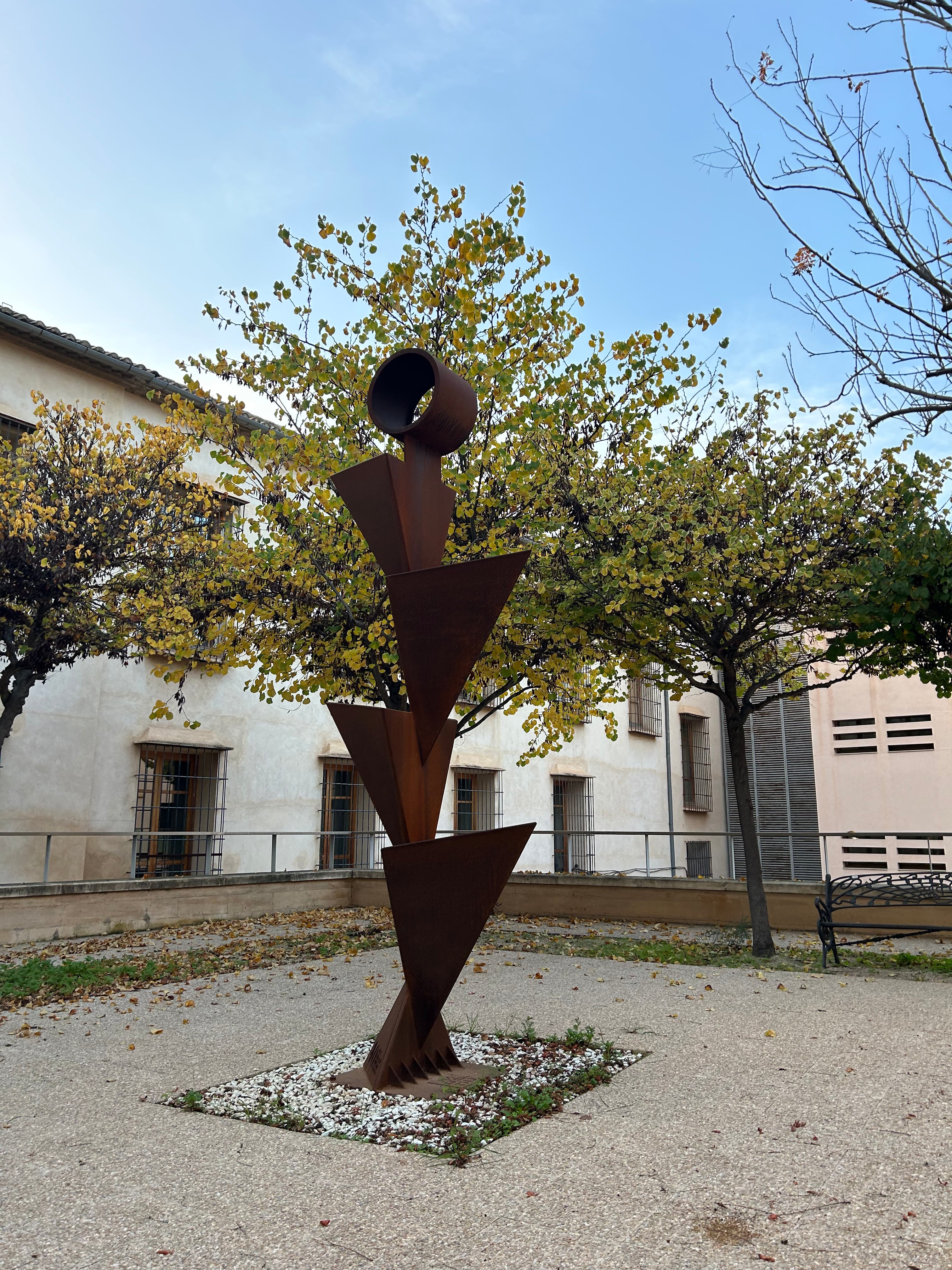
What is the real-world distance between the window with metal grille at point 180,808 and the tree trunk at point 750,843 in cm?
783

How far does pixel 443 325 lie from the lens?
9.20m

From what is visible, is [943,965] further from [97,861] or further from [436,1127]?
[97,861]

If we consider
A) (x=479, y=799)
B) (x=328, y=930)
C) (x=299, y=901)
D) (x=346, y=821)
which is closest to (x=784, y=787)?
(x=479, y=799)

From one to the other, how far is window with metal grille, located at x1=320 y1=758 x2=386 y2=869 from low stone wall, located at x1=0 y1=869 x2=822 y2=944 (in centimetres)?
257

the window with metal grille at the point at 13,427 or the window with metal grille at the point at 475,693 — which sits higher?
the window with metal grille at the point at 13,427

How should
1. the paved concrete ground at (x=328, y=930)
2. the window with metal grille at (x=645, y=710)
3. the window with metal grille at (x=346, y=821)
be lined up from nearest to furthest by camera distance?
the paved concrete ground at (x=328, y=930) → the window with metal grille at (x=346, y=821) → the window with metal grille at (x=645, y=710)

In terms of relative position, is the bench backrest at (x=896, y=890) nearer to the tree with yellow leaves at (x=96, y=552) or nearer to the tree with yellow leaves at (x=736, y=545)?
the tree with yellow leaves at (x=736, y=545)

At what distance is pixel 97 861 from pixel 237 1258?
11.3 m

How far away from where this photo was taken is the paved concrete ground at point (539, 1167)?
250 cm

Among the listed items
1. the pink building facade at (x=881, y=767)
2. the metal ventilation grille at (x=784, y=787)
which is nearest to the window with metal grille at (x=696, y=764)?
the metal ventilation grille at (x=784, y=787)

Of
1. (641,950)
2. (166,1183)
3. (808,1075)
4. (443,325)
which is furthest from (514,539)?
(166,1183)

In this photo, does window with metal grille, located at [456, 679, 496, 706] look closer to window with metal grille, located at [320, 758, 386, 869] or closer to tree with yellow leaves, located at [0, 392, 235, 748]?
window with metal grille, located at [320, 758, 386, 869]

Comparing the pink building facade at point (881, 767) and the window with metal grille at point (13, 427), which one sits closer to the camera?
the window with metal grille at point (13, 427)

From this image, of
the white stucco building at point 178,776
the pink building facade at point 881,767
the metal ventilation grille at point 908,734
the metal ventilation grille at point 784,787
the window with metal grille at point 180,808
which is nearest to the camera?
the white stucco building at point 178,776
